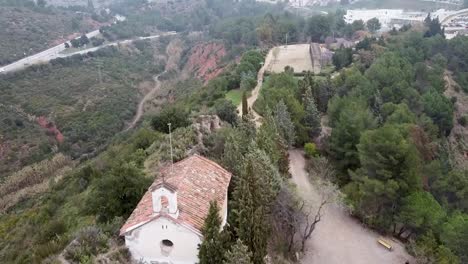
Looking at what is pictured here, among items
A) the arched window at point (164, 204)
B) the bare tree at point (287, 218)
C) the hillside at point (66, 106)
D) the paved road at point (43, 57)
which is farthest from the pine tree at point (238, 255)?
the paved road at point (43, 57)

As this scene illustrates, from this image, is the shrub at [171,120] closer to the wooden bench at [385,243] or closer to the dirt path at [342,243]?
the dirt path at [342,243]

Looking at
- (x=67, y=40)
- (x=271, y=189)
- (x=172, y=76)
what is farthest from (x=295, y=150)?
(x=67, y=40)

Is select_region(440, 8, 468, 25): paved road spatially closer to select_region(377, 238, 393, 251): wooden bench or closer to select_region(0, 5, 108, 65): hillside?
select_region(0, 5, 108, 65): hillside

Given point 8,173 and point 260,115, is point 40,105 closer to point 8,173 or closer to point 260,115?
point 8,173

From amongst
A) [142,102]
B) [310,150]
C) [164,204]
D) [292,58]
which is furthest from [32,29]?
[164,204]

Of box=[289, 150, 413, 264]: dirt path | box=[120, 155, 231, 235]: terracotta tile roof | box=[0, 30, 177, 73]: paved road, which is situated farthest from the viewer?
box=[0, 30, 177, 73]: paved road

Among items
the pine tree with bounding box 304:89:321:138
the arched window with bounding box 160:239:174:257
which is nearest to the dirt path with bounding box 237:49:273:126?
the pine tree with bounding box 304:89:321:138
